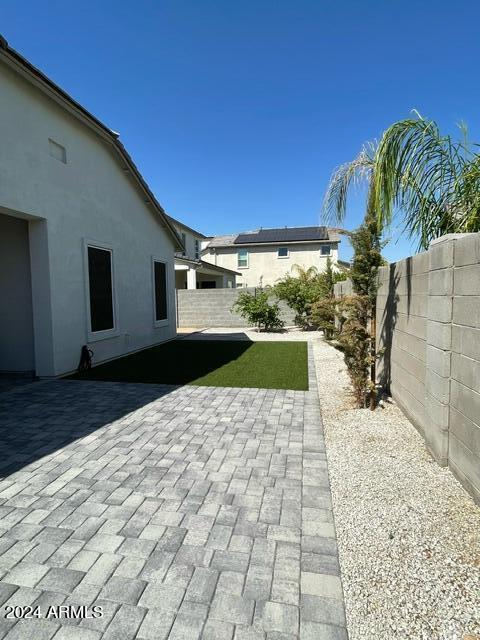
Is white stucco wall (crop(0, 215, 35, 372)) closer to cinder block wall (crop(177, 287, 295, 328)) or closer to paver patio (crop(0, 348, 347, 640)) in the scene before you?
paver patio (crop(0, 348, 347, 640))

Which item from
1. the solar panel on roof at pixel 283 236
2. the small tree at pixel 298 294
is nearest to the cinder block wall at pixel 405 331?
the small tree at pixel 298 294

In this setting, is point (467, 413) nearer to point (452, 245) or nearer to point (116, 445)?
point (452, 245)

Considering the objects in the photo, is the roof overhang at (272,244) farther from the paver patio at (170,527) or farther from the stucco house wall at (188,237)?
the paver patio at (170,527)

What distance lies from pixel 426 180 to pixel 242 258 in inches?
1069

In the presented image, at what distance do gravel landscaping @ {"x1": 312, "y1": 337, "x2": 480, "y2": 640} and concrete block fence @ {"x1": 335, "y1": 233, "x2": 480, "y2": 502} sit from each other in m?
0.29

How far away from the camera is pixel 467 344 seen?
2.97m

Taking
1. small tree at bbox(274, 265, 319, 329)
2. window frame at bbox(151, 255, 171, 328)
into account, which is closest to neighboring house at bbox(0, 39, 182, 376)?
window frame at bbox(151, 255, 171, 328)

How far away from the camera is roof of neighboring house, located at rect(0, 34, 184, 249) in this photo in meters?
5.85

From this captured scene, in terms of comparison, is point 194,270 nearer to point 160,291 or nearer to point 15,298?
point 160,291

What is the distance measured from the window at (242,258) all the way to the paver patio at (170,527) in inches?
1057

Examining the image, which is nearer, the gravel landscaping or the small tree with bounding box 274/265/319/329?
the gravel landscaping

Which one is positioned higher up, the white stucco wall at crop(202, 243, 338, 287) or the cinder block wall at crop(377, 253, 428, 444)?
the white stucco wall at crop(202, 243, 338, 287)

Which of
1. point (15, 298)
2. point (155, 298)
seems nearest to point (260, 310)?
point (155, 298)

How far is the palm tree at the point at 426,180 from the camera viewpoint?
4055mm
